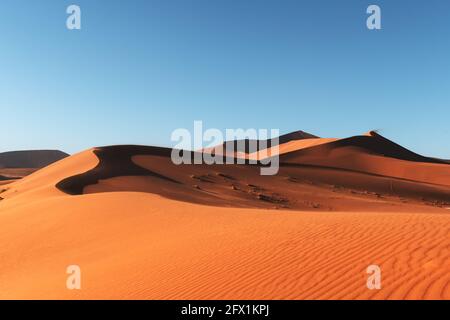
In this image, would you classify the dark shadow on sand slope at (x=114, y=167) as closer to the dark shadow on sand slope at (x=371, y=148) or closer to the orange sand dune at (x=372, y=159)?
the orange sand dune at (x=372, y=159)

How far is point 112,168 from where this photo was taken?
1185 inches

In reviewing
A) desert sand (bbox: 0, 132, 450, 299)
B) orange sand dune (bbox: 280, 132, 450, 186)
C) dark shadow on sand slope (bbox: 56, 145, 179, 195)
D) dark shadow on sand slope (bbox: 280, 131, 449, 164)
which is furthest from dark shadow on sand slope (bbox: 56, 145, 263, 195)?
dark shadow on sand slope (bbox: 280, 131, 449, 164)

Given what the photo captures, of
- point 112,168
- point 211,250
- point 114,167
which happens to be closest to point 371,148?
point 114,167

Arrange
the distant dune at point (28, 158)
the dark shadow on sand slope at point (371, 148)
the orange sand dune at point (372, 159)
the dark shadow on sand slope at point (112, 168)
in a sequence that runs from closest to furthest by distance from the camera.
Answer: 1. the dark shadow on sand slope at point (112, 168)
2. the orange sand dune at point (372, 159)
3. the dark shadow on sand slope at point (371, 148)
4. the distant dune at point (28, 158)

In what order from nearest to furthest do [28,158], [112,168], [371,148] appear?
[112,168]
[371,148]
[28,158]

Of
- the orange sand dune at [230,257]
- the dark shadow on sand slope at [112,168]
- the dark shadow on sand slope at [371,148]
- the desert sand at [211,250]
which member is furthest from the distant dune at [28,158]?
the orange sand dune at [230,257]

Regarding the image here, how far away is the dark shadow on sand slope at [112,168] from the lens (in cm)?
2464

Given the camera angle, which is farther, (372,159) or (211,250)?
(372,159)

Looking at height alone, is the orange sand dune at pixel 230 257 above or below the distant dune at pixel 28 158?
above

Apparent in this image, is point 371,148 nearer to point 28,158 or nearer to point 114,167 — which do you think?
point 114,167

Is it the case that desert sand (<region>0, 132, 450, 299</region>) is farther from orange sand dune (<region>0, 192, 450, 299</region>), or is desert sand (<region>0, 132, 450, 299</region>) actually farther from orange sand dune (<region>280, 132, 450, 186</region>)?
orange sand dune (<region>280, 132, 450, 186</region>)
